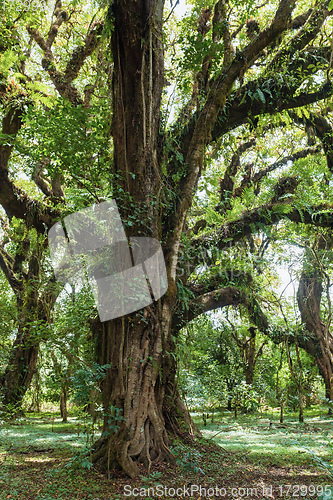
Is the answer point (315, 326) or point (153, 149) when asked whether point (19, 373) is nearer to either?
point (153, 149)

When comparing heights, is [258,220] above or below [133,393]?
above

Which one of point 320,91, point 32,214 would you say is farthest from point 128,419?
point 320,91

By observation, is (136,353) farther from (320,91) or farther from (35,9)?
(35,9)

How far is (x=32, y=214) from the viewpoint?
21.8 feet

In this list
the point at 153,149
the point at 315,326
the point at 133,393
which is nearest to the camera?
the point at 133,393

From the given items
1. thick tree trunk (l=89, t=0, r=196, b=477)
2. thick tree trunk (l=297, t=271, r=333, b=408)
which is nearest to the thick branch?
thick tree trunk (l=297, t=271, r=333, b=408)

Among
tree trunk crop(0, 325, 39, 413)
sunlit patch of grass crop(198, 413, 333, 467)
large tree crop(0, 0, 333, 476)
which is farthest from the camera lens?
tree trunk crop(0, 325, 39, 413)

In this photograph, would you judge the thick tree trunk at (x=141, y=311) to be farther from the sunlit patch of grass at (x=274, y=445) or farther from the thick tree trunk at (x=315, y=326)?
the thick tree trunk at (x=315, y=326)

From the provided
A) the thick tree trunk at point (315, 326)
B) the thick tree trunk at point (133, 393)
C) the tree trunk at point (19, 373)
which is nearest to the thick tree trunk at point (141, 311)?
the thick tree trunk at point (133, 393)

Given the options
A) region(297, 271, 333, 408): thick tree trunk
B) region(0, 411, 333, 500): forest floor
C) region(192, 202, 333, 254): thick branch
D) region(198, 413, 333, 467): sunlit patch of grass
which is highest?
region(192, 202, 333, 254): thick branch

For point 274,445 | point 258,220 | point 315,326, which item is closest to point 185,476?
point 274,445

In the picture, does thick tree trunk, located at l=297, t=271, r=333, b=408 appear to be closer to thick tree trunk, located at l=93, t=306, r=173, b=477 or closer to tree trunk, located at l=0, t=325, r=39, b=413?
thick tree trunk, located at l=93, t=306, r=173, b=477

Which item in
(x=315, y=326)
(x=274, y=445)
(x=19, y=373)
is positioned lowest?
(x=274, y=445)

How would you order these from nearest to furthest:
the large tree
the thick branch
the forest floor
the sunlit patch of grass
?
the forest floor < the large tree < the sunlit patch of grass < the thick branch
